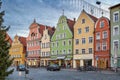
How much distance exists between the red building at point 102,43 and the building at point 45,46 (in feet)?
66.4

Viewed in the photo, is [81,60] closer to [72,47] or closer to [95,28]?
[72,47]

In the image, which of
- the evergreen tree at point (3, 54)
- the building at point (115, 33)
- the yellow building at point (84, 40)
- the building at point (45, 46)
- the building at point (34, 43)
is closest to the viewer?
the evergreen tree at point (3, 54)

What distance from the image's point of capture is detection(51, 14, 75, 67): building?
61841mm

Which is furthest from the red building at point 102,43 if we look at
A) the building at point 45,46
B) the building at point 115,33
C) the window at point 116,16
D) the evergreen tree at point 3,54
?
the evergreen tree at point 3,54

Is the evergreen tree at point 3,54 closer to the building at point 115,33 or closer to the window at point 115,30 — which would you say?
the building at point 115,33

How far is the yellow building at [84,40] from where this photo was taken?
55.3m

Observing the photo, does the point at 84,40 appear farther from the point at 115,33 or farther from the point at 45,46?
the point at 45,46

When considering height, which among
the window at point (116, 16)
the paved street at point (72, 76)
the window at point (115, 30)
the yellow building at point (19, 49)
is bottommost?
the paved street at point (72, 76)

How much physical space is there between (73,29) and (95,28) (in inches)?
381

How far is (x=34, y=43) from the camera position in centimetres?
7738

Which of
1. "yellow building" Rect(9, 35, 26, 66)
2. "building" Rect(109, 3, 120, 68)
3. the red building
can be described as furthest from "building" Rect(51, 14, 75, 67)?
"yellow building" Rect(9, 35, 26, 66)

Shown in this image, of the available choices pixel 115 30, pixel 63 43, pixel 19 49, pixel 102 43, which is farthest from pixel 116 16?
pixel 19 49

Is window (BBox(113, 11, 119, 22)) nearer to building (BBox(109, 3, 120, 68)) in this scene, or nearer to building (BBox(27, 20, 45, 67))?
building (BBox(109, 3, 120, 68))

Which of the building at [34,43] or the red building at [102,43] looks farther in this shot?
the building at [34,43]
